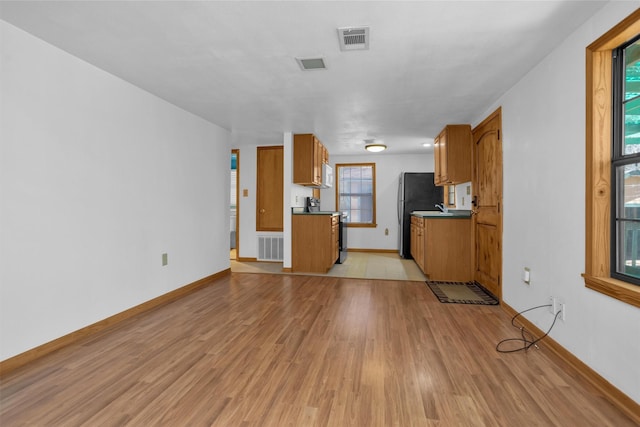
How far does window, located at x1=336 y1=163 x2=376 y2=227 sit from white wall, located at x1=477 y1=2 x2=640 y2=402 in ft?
14.4

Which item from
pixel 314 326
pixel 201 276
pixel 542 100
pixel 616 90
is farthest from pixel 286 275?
pixel 616 90

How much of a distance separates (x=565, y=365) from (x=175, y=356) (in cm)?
269

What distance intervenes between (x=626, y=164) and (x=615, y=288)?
2.32ft

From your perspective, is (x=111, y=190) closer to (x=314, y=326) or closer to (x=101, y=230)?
(x=101, y=230)

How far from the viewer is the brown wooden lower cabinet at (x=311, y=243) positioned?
197 inches

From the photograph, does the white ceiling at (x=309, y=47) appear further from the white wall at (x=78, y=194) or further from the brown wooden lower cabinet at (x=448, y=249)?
the brown wooden lower cabinet at (x=448, y=249)

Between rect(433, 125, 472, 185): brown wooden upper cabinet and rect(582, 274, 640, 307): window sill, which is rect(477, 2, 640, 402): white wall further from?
rect(433, 125, 472, 185): brown wooden upper cabinet

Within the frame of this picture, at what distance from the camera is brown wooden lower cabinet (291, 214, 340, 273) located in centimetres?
501

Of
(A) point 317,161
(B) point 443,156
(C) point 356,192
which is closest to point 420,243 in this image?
(B) point 443,156

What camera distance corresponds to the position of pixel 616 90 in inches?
73.7

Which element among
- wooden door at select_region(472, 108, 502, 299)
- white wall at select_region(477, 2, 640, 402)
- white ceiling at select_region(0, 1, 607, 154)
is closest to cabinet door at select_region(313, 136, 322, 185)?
white ceiling at select_region(0, 1, 607, 154)

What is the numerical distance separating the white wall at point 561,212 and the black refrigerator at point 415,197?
3260 millimetres

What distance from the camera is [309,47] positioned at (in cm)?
238

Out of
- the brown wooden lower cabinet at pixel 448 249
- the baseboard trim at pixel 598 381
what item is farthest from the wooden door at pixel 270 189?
the baseboard trim at pixel 598 381
